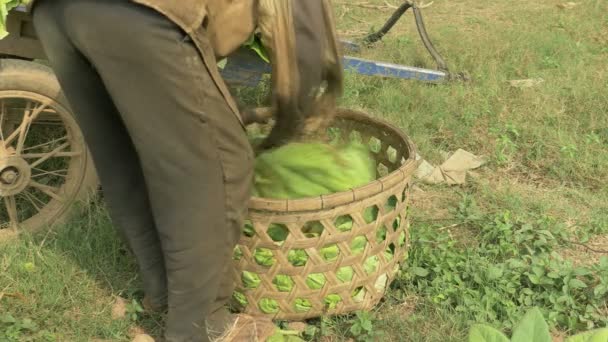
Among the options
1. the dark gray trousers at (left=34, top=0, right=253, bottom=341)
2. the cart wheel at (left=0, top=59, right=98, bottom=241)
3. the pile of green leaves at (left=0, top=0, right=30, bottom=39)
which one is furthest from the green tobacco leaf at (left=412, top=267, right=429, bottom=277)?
the pile of green leaves at (left=0, top=0, right=30, bottom=39)

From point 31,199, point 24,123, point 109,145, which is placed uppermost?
point 109,145

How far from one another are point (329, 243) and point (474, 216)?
993 mm

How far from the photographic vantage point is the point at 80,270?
257 cm

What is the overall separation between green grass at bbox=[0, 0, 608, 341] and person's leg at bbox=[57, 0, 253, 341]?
631 millimetres

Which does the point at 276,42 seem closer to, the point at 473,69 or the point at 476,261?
the point at 476,261

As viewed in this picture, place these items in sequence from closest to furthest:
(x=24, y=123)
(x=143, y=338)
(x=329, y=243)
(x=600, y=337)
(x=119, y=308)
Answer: (x=600, y=337)
(x=329, y=243)
(x=143, y=338)
(x=119, y=308)
(x=24, y=123)

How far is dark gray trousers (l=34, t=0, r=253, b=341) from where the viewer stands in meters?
1.53

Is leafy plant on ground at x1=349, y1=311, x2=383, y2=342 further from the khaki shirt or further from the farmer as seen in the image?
the khaki shirt

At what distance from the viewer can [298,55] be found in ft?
5.33

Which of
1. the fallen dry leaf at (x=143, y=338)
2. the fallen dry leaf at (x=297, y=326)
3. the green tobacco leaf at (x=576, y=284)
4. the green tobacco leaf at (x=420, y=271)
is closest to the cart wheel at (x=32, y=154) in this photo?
the fallen dry leaf at (x=143, y=338)

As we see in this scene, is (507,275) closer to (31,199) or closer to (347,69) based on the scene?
(347,69)

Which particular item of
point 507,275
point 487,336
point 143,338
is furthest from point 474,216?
point 487,336

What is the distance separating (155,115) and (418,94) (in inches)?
108

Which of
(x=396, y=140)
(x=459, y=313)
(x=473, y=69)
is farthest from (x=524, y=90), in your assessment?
(x=459, y=313)
